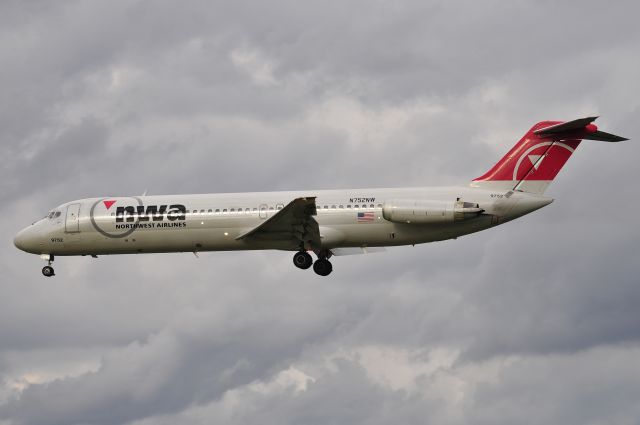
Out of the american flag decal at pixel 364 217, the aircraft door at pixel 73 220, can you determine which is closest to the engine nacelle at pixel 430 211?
the american flag decal at pixel 364 217

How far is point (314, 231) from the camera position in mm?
59969

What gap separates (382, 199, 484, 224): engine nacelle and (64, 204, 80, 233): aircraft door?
51.0ft

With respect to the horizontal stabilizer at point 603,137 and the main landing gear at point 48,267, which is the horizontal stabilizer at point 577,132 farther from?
the main landing gear at point 48,267

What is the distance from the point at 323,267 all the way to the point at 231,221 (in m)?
5.17

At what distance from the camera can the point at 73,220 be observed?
63.5 metres

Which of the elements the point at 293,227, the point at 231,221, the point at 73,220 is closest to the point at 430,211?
the point at 293,227

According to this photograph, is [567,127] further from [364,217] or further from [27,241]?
[27,241]

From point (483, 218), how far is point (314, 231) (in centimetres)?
781

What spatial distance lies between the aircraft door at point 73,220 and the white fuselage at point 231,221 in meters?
0.05

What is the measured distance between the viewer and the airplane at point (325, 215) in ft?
194

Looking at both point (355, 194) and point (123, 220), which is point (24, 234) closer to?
point (123, 220)

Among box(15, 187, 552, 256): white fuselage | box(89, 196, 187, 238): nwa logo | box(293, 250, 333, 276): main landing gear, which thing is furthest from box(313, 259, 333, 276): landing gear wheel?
box(89, 196, 187, 238): nwa logo

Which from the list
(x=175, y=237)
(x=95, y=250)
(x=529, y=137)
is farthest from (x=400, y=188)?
(x=95, y=250)

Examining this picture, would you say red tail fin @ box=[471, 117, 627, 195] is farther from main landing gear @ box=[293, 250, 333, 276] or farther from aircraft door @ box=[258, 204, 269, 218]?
aircraft door @ box=[258, 204, 269, 218]
